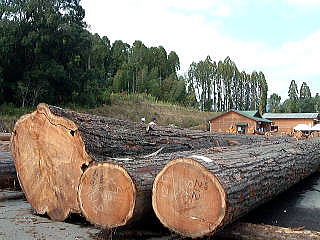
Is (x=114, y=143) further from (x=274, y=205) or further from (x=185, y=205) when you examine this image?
(x=274, y=205)

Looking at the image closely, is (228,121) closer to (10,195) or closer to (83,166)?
(10,195)

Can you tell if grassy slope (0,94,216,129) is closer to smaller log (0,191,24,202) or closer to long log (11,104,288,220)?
smaller log (0,191,24,202)

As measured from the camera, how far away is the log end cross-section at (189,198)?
3.20m

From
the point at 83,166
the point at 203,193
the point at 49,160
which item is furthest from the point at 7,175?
the point at 203,193

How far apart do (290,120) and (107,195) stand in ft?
140

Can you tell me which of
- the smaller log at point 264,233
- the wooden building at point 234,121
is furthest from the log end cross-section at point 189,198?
the wooden building at point 234,121

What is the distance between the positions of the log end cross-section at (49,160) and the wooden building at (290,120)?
3988cm

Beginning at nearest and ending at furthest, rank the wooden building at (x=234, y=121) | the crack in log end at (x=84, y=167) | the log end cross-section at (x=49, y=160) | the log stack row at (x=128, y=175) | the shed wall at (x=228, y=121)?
the log stack row at (x=128, y=175) < the crack in log end at (x=84, y=167) < the log end cross-section at (x=49, y=160) < the wooden building at (x=234, y=121) < the shed wall at (x=228, y=121)

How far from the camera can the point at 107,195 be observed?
12.1 feet

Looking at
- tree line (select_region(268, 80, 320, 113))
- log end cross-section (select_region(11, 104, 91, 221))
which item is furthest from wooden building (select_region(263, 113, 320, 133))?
log end cross-section (select_region(11, 104, 91, 221))

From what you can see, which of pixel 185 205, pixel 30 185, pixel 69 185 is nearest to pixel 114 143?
pixel 69 185

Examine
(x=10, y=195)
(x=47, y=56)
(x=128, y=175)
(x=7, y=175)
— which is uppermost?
(x=47, y=56)

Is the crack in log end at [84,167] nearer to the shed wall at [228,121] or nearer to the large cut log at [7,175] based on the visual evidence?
the large cut log at [7,175]

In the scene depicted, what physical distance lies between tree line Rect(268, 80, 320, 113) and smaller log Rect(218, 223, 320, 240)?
76598 millimetres
